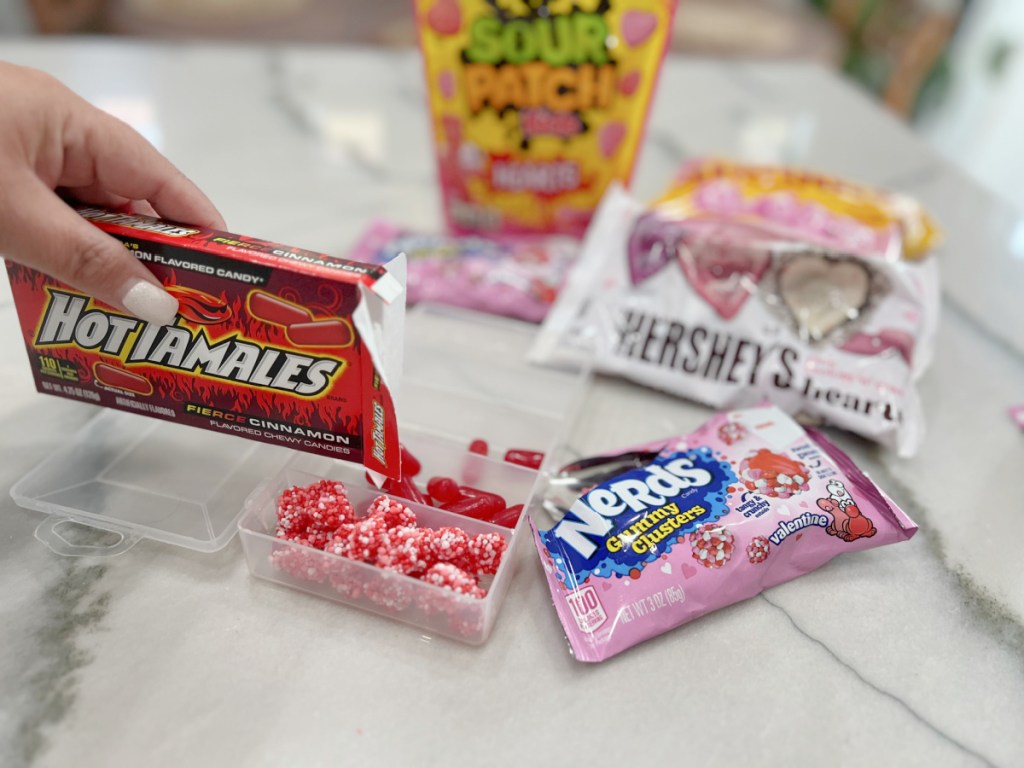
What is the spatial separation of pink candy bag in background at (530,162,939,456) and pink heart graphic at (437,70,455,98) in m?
0.22

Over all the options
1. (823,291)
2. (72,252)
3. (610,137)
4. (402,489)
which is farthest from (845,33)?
(72,252)

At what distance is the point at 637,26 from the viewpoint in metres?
0.84

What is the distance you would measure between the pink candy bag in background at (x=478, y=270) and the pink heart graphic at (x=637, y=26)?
251 millimetres

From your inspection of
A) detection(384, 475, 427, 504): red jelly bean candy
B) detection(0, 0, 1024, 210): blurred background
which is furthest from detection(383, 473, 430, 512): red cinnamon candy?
detection(0, 0, 1024, 210): blurred background

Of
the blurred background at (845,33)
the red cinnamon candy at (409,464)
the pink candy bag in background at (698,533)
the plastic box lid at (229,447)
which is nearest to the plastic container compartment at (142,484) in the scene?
the plastic box lid at (229,447)

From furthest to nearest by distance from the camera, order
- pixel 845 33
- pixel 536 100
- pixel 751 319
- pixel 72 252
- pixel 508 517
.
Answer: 1. pixel 845 33
2. pixel 536 100
3. pixel 751 319
4. pixel 508 517
5. pixel 72 252

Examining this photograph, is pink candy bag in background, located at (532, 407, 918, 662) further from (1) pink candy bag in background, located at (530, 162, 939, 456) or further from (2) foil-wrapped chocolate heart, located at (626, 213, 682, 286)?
(2) foil-wrapped chocolate heart, located at (626, 213, 682, 286)

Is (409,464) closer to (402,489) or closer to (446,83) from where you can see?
(402,489)

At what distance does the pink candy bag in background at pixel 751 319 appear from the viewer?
0.75 m

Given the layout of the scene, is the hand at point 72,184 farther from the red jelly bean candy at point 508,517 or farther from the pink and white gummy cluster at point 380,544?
the red jelly bean candy at point 508,517

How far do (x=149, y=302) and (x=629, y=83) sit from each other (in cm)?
58

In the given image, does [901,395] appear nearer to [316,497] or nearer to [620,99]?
[620,99]

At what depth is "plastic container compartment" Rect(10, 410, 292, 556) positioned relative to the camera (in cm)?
61

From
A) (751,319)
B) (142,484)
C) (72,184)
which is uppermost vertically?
(72,184)
